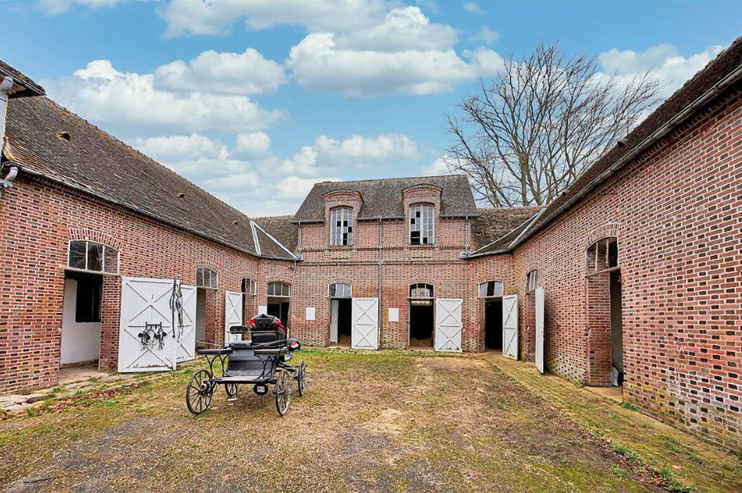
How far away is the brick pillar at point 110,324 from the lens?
9172 mm

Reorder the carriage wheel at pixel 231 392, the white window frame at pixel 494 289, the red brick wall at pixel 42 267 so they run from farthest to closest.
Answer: the white window frame at pixel 494 289
the red brick wall at pixel 42 267
the carriage wheel at pixel 231 392

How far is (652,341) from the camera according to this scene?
5797mm

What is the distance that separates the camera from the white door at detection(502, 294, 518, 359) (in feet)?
42.9

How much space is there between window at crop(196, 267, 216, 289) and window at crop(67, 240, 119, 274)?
11.1 ft

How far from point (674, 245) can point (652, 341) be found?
4.77 feet

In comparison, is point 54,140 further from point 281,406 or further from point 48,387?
point 281,406

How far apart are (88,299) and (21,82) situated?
6368 mm

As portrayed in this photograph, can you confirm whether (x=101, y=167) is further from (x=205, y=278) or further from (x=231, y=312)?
(x=231, y=312)

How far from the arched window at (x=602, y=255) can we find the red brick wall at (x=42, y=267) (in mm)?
10373

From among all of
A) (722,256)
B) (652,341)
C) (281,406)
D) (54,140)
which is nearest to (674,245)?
(722,256)

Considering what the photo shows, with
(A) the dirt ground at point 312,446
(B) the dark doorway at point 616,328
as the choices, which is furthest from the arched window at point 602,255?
(A) the dirt ground at point 312,446

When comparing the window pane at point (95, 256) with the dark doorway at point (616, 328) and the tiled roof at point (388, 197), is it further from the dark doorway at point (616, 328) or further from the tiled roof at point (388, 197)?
the dark doorway at point (616, 328)

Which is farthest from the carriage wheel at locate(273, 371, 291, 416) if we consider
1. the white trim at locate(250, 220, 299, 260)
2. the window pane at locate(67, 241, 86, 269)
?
the white trim at locate(250, 220, 299, 260)

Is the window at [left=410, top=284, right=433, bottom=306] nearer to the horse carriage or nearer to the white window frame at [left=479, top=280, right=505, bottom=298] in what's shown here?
the white window frame at [left=479, top=280, right=505, bottom=298]
